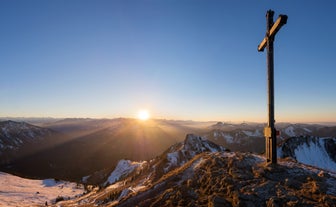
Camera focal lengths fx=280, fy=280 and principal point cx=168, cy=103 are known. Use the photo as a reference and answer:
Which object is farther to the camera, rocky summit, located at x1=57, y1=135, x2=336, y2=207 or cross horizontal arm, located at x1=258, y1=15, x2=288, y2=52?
cross horizontal arm, located at x1=258, y1=15, x2=288, y2=52

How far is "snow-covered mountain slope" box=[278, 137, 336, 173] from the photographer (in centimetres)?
14512

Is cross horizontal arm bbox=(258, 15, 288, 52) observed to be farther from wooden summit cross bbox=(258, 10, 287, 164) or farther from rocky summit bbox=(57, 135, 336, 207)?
rocky summit bbox=(57, 135, 336, 207)

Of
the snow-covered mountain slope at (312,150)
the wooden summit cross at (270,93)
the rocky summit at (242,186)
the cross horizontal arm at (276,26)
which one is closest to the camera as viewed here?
the rocky summit at (242,186)

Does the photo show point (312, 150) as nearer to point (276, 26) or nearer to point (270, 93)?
point (270, 93)

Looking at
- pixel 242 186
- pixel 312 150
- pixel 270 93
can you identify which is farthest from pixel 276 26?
pixel 312 150

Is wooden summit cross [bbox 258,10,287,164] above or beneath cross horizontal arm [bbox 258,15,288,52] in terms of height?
beneath

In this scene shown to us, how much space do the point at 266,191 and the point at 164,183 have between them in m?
6.75

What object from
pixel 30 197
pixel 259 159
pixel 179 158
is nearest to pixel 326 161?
pixel 179 158

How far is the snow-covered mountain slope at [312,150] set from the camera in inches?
5714

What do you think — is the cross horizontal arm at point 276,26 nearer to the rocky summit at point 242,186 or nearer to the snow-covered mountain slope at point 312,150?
the rocky summit at point 242,186

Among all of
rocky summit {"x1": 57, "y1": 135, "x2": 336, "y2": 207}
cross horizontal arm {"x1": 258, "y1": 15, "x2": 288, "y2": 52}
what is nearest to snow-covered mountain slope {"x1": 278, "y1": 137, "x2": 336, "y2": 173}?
rocky summit {"x1": 57, "y1": 135, "x2": 336, "y2": 207}

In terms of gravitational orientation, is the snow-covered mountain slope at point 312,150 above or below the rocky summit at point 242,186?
below

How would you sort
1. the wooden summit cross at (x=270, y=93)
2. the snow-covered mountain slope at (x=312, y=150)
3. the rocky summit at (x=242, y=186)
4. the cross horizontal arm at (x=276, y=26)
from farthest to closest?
the snow-covered mountain slope at (x=312, y=150), the wooden summit cross at (x=270, y=93), the cross horizontal arm at (x=276, y=26), the rocky summit at (x=242, y=186)

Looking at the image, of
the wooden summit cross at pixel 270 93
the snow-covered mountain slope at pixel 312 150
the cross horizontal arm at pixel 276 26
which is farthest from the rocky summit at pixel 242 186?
the snow-covered mountain slope at pixel 312 150
